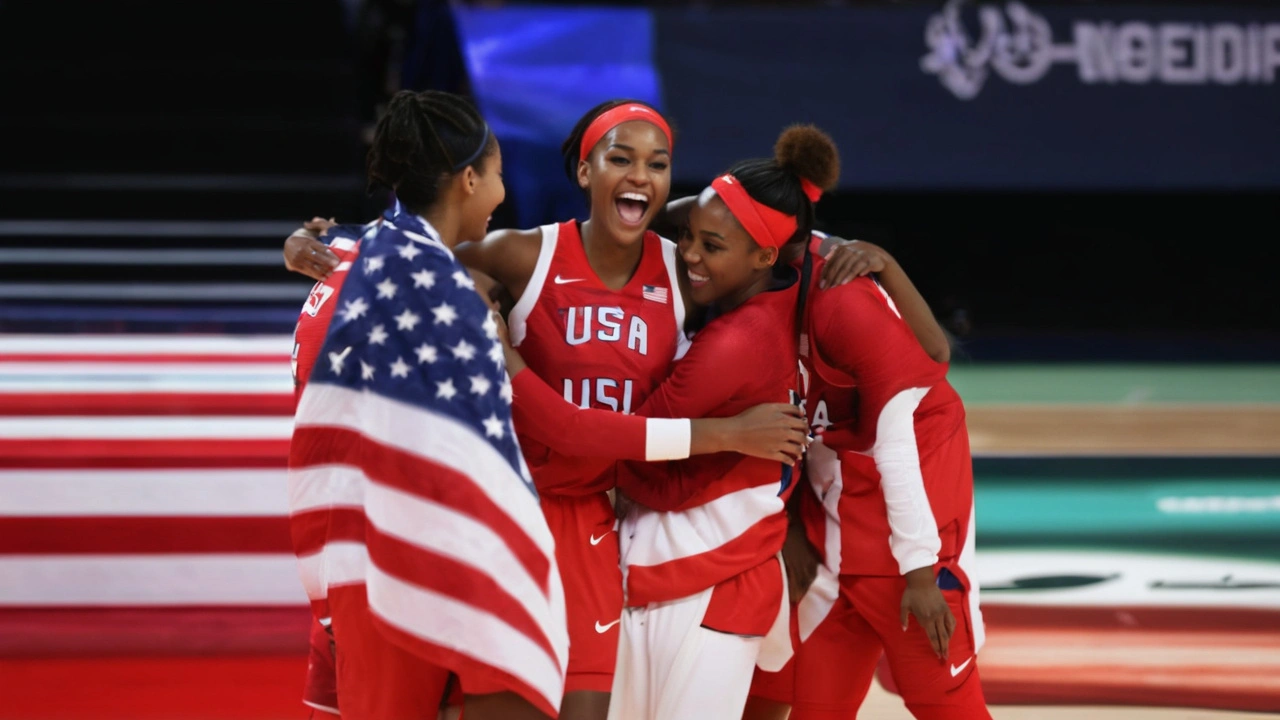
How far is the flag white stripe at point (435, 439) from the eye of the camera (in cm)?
218

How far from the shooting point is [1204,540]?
5.55m

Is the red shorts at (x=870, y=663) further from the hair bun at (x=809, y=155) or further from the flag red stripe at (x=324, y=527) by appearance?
the flag red stripe at (x=324, y=527)

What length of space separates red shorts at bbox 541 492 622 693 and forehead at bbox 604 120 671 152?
73cm

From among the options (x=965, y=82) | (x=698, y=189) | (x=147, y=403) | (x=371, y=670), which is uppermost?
(x=965, y=82)

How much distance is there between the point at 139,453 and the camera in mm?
5160

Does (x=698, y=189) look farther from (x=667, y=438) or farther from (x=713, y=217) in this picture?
(x=667, y=438)

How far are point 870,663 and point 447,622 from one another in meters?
1.09

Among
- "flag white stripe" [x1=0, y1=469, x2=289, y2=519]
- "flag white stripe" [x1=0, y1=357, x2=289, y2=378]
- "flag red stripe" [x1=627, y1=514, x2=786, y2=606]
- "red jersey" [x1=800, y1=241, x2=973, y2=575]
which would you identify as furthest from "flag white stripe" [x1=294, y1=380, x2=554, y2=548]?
"flag white stripe" [x1=0, y1=357, x2=289, y2=378]

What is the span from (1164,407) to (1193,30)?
251cm

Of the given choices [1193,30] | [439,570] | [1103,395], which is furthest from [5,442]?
[1193,30]

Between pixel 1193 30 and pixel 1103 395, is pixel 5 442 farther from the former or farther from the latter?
pixel 1193 30

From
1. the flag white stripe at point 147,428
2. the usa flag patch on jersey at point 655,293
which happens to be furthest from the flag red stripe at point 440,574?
the flag white stripe at point 147,428

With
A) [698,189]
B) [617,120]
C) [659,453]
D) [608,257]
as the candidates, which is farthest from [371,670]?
[698,189]

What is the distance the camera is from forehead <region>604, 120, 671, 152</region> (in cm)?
281
